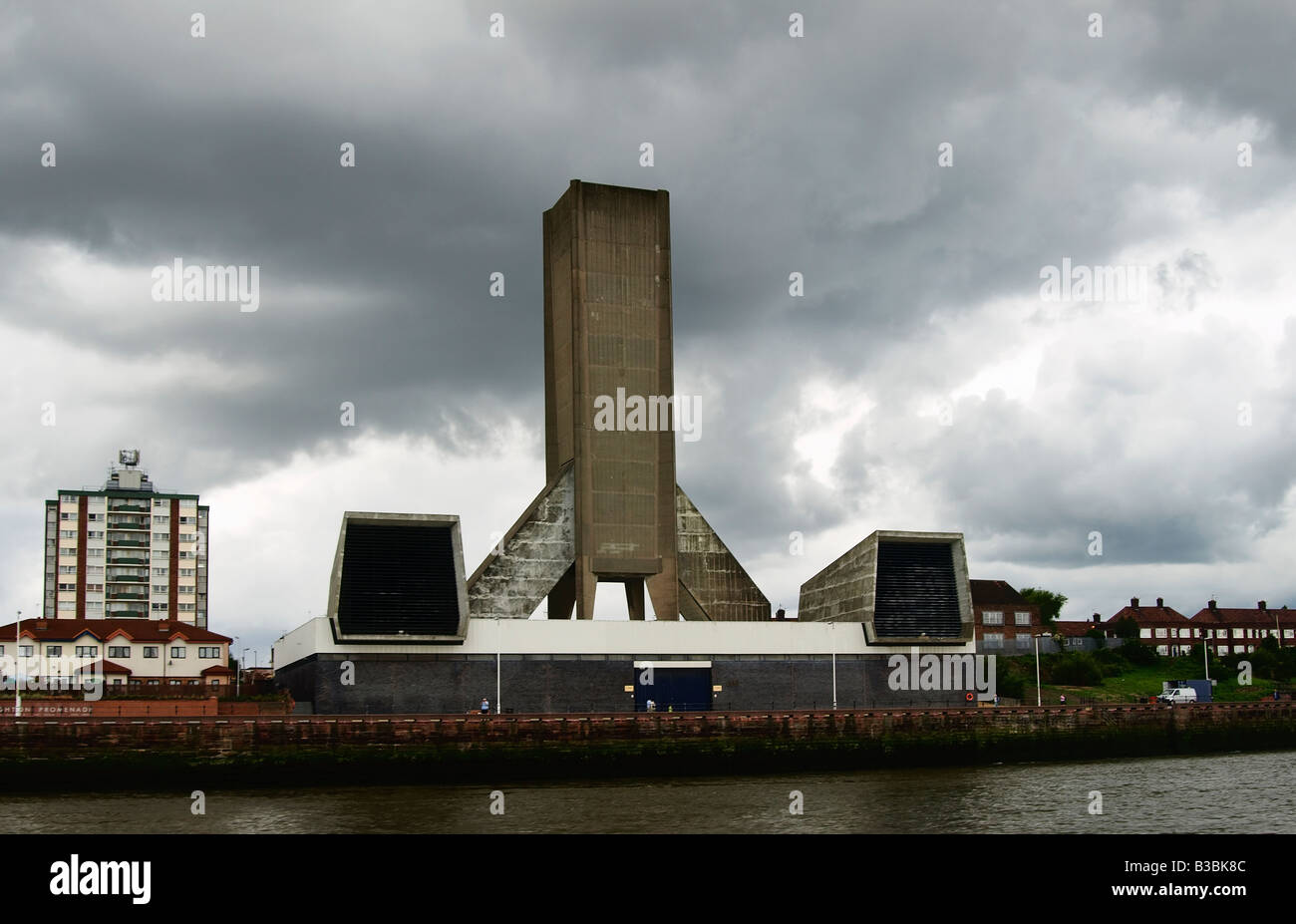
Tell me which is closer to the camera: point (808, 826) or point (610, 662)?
point (808, 826)

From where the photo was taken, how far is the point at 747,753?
176 ft

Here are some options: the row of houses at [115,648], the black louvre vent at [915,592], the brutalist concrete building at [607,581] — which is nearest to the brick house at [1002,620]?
the brutalist concrete building at [607,581]

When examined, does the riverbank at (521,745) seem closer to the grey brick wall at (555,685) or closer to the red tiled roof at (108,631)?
the grey brick wall at (555,685)

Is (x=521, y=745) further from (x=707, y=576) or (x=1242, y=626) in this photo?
(x=1242, y=626)

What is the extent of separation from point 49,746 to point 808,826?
→ 2703 centimetres

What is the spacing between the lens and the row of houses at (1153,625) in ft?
370

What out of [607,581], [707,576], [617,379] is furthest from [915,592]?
[617,379]

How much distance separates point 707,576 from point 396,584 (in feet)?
62.8

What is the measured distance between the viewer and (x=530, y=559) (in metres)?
68.2

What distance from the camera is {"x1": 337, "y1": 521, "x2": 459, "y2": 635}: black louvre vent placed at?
192 feet

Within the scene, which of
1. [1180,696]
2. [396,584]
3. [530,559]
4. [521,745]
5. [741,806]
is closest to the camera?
[741,806]

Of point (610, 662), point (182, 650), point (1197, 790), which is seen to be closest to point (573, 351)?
point (610, 662)
